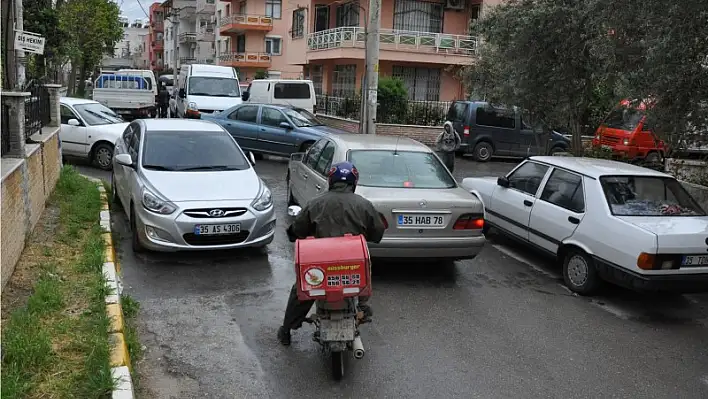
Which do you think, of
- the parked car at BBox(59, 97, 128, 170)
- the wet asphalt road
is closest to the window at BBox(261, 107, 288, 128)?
the parked car at BBox(59, 97, 128, 170)

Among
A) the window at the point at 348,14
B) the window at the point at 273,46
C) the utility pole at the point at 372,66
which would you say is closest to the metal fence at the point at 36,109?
the utility pole at the point at 372,66

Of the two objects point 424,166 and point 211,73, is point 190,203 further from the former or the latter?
point 211,73

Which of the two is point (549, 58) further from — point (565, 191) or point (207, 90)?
point (207, 90)

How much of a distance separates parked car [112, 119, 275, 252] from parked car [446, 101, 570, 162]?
12.2 metres

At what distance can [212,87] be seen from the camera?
23.9 m

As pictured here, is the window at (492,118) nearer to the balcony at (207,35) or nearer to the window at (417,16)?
the window at (417,16)

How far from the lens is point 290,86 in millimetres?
24641

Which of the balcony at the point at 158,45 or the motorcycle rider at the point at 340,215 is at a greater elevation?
the balcony at the point at 158,45

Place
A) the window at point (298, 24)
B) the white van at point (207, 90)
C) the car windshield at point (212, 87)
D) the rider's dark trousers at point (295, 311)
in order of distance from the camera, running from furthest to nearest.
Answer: the window at point (298, 24), the car windshield at point (212, 87), the white van at point (207, 90), the rider's dark trousers at point (295, 311)

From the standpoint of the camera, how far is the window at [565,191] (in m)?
7.73

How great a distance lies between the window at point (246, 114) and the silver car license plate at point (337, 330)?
1299cm

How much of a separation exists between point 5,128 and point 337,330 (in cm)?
513

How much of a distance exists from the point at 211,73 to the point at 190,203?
17.5 meters

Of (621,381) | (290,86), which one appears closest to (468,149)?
(290,86)
